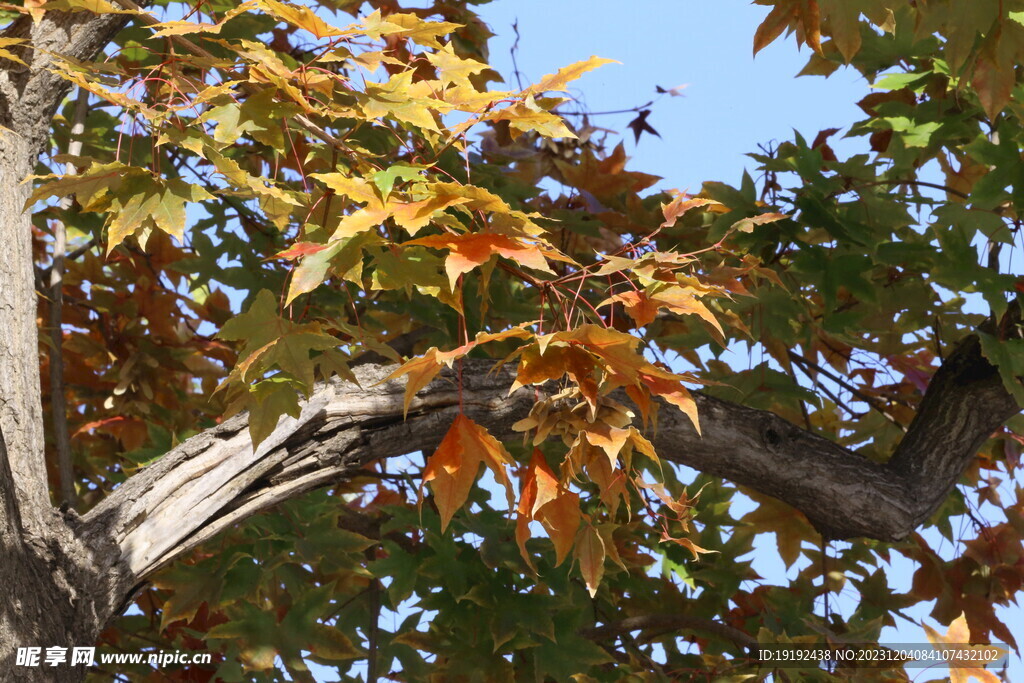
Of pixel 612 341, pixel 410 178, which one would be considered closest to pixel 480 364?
pixel 410 178

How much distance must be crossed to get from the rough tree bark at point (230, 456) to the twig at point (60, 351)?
11.2 inches

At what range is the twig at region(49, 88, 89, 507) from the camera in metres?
2.06

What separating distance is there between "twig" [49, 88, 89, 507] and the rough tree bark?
0.28 metres

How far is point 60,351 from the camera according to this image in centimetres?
222

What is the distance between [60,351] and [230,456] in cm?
71

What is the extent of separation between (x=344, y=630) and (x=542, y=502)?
143 cm

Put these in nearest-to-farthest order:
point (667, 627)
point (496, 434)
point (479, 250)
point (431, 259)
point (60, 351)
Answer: point (479, 250), point (431, 259), point (496, 434), point (60, 351), point (667, 627)

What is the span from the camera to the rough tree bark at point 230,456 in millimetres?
1563

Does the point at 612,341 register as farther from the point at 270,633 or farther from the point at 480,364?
the point at 270,633

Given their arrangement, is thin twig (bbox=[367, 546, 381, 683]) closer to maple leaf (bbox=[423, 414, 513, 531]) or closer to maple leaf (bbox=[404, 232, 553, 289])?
maple leaf (bbox=[423, 414, 513, 531])

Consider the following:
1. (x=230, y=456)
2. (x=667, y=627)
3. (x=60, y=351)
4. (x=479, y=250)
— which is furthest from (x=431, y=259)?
(x=667, y=627)

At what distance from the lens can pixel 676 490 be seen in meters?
2.64

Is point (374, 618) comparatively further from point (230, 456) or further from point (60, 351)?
point (60, 351)

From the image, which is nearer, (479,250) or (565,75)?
(479,250)
